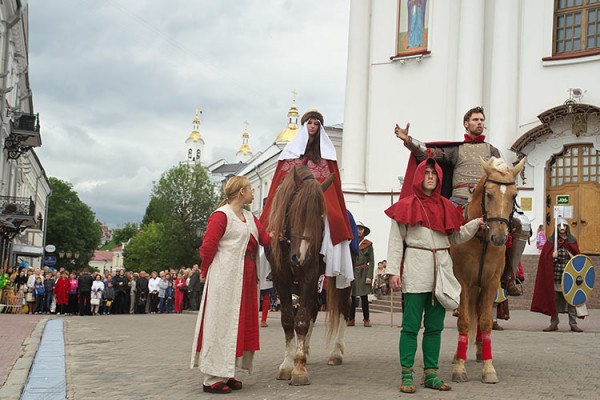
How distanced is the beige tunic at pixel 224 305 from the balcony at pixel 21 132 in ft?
115

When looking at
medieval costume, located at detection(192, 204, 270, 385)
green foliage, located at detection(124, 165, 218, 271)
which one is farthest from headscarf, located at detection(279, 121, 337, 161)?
green foliage, located at detection(124, 165, 218, 271)

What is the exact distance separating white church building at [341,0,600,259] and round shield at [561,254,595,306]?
989cm

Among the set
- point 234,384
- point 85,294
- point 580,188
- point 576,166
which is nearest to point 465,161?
point 234,384

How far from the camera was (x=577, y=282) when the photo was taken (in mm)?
14016

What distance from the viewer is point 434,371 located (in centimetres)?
702

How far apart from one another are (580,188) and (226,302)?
69.7 ft

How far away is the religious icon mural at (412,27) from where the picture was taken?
29906 millimetres

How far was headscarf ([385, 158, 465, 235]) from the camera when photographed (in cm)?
716

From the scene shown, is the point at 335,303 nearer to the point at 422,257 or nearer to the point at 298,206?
the point at 298,206

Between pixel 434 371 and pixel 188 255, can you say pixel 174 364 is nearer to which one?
pixel 434 371

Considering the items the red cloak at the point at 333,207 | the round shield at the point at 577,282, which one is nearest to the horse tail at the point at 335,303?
the red cloak at the point at 333,207

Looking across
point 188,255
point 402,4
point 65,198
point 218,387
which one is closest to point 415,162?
point 218,387

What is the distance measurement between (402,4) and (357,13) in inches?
82.2

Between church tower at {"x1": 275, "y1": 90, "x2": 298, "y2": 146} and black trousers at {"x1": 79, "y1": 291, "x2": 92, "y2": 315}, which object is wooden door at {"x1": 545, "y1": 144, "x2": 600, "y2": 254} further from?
church tower at {"x1": 275, "y1": 90, "x2": 298, "y2": 146}
